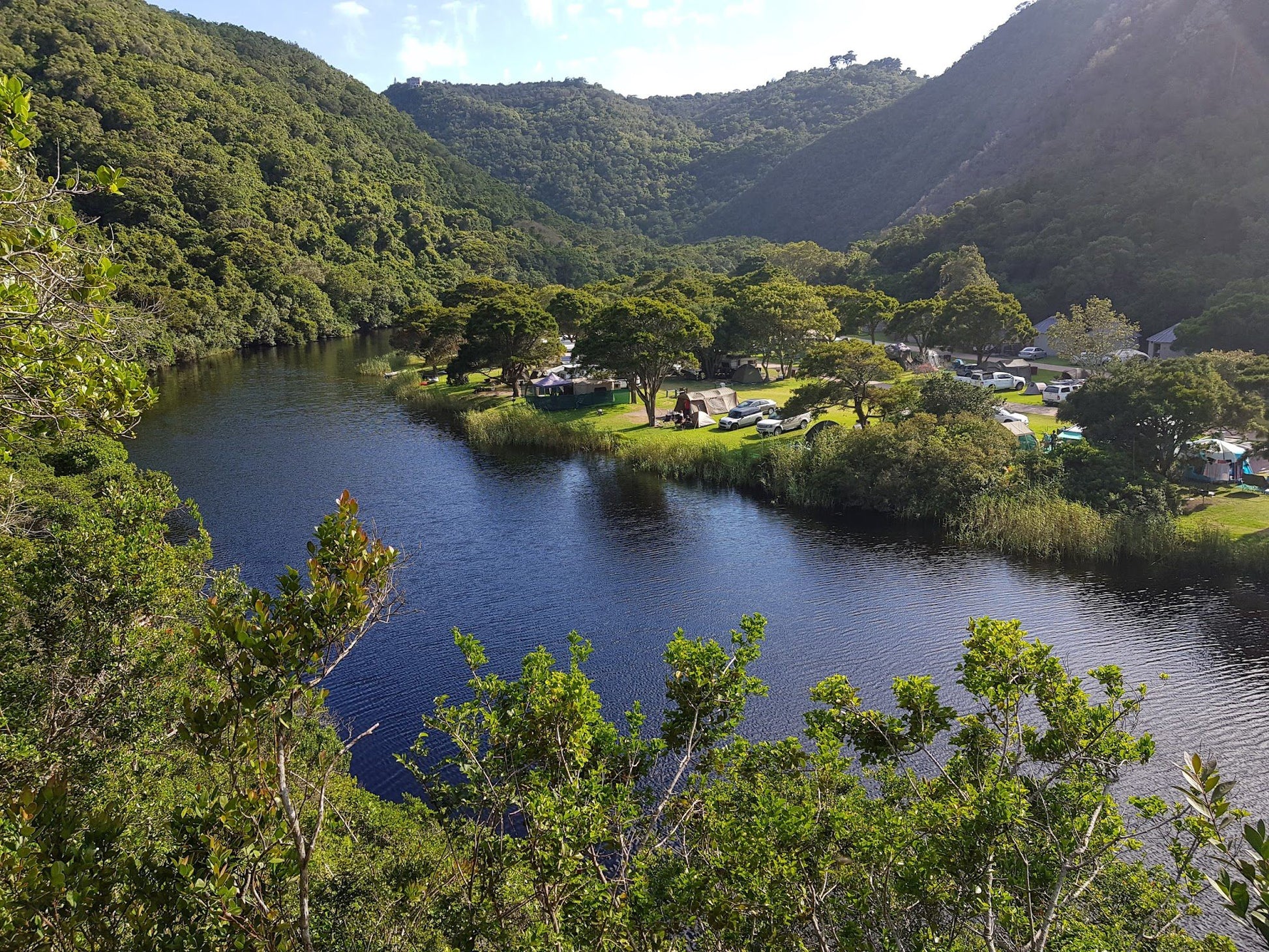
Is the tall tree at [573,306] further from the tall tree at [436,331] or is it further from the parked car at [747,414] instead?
the parked car at [747,414]

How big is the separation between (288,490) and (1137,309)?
6207 centimetres

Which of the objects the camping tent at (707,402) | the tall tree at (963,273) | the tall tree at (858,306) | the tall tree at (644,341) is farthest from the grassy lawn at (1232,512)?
the tall tree at (963,273)

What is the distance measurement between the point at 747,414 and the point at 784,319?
12580 mm

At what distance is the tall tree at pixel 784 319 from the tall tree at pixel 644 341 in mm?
9074

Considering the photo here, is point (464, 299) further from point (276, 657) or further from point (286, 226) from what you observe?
point (276, 657)

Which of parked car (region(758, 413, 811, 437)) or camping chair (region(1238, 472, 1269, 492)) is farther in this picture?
parked car (region(758, 413, 811, 437))

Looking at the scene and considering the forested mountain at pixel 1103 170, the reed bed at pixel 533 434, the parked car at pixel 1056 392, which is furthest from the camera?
the forested mountain at pixel 1103 170

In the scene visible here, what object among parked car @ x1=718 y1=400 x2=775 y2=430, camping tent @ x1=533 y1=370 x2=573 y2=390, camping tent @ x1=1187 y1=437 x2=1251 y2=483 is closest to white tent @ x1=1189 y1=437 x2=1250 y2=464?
camping tent @ x1=1187 y1=437 x2=1251 y2=483

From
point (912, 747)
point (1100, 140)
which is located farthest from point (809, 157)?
point (912, 747)

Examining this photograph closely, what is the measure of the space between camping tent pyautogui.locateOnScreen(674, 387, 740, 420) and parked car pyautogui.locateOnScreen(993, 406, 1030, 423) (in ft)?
48.0

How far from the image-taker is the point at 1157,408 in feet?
88.4

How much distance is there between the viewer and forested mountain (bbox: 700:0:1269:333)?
209 feet

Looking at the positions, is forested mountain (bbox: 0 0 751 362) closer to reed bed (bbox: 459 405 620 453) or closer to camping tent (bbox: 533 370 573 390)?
reed bed (bbox: 459 405 620 453)

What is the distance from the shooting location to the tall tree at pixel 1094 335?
4534 cm
